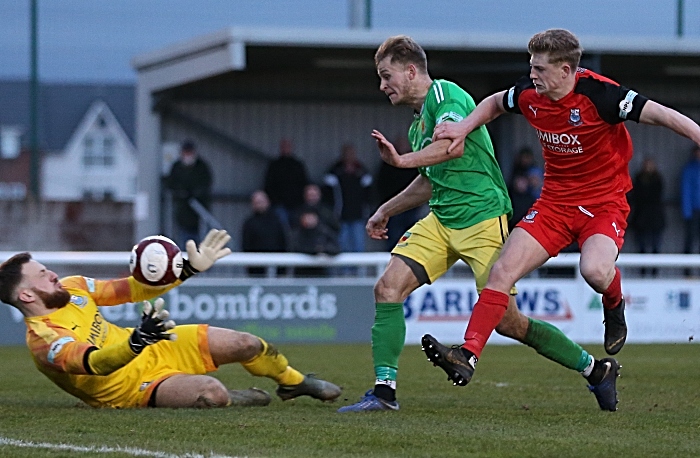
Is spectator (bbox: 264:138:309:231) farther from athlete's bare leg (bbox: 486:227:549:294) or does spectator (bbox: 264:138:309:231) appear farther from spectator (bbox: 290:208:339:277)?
athlete's bare leg (bbox: 486:227:549:294)

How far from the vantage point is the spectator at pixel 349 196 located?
57.2 feet

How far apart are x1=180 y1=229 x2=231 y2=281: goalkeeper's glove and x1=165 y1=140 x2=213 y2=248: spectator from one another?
1065cm

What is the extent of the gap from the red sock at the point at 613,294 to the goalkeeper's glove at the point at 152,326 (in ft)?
8.14

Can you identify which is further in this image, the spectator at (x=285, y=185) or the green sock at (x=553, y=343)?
the spectator at (x=285, y=185)

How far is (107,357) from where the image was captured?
252 inches

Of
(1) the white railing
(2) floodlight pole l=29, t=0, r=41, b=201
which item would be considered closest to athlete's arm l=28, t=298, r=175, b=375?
(1) the white railing

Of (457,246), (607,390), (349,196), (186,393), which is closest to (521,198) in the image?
(349,196)

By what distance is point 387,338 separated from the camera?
7.14m

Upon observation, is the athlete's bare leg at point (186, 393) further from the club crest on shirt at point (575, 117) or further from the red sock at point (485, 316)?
the club crest on shirt at point (575, 117)

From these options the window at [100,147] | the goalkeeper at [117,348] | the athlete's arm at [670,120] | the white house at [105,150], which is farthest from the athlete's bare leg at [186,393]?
the window at [100,147]

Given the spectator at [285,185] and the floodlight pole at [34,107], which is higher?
the floodlight pole at [34,107]

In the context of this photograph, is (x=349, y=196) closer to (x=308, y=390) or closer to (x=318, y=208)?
(x=318, y=208)

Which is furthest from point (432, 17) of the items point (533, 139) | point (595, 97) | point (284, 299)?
point (595, 97)

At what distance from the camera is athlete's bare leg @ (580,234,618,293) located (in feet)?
22.0
